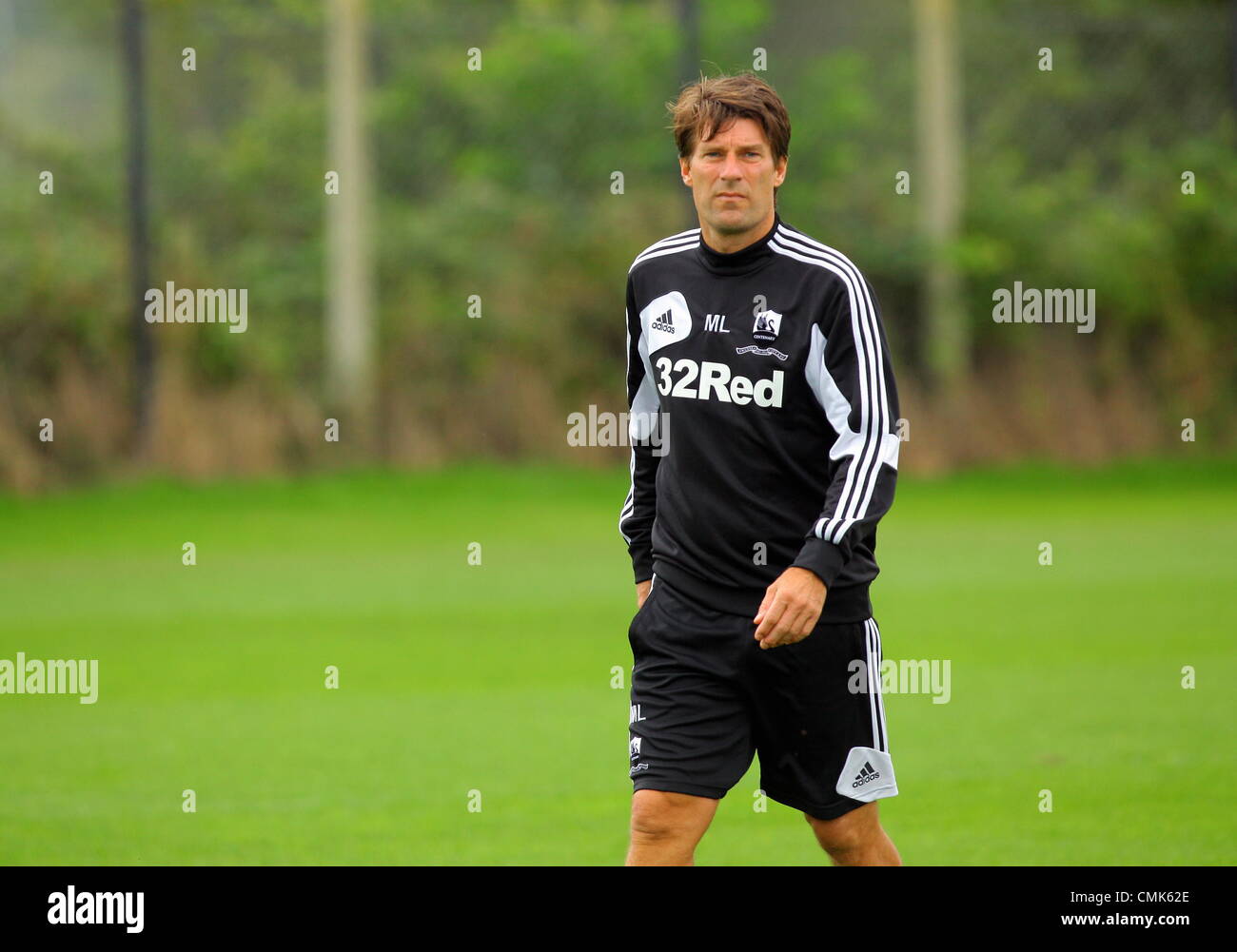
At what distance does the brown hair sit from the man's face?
2 cm

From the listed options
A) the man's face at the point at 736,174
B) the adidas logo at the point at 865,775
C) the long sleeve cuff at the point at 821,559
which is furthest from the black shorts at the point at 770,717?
the man's face at the point at 736,174

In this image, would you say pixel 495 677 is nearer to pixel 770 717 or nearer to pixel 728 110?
pixel 770 717

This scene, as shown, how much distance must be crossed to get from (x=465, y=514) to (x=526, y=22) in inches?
294

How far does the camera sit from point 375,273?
20.2m

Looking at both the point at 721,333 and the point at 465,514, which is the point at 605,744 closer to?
the point at 721,333

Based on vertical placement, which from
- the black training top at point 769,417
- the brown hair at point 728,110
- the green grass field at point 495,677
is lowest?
the green grass field at point 495,677

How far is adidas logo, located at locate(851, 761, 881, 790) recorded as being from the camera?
4684 millimetres

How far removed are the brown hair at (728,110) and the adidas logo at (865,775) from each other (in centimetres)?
159

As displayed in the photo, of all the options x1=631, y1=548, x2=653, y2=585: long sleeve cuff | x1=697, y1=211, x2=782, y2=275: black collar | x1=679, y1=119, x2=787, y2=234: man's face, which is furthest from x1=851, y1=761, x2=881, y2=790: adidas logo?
x1=679, y1=119, x2=787, y2=234: man's face

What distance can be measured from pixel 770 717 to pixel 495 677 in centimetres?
569

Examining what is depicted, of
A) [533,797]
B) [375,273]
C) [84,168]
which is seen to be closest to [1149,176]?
[375,273]

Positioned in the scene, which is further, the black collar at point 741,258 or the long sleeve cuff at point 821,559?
the black collar at point 741,258

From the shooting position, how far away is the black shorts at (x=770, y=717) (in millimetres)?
4645

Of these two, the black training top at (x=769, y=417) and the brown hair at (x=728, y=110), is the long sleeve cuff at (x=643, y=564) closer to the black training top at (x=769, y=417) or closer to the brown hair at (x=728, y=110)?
the black training top at (x=769, y=417)
